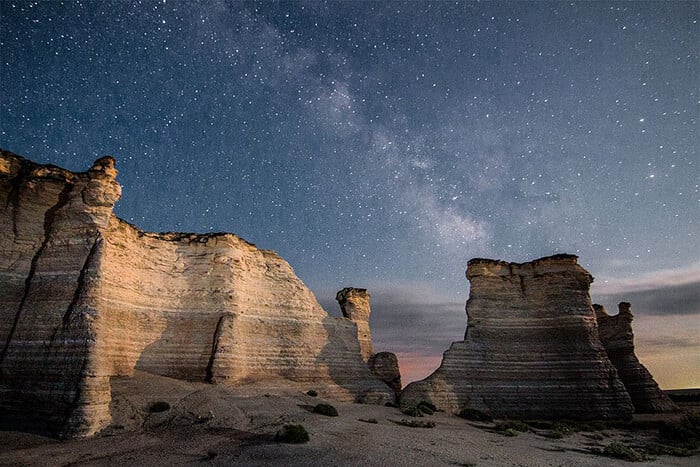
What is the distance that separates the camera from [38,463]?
10180 millimetres

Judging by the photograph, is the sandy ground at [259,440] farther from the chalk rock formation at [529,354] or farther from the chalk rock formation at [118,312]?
the chalk rock formation at [529,354]

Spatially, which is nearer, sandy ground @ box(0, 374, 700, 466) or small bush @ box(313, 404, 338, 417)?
sandy ground @ box(0, 374, 700, 466)

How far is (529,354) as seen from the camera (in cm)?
2759

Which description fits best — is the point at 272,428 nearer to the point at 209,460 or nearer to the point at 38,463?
the point at 209,460

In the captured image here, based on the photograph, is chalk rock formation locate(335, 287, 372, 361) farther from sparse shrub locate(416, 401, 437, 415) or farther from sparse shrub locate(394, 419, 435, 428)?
sparse shrub locate(394, 419, 435, 428)

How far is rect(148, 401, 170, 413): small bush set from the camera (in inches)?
615

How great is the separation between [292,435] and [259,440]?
4.17ft

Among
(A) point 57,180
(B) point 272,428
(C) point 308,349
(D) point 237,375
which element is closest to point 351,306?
(C) point 308,349

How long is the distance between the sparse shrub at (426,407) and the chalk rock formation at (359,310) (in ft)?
52.9

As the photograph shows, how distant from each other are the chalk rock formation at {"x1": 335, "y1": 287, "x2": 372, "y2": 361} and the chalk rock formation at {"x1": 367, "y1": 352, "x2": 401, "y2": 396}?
2.30m

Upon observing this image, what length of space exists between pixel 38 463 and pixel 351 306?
32205 mm

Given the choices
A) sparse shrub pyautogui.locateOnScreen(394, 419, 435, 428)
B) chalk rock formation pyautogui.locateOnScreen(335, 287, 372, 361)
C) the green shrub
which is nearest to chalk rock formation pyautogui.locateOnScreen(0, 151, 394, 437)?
the green shrub

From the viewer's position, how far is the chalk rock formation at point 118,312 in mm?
14133

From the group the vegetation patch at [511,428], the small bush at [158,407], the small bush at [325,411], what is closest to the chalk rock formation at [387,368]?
the vegetation patch at [511,428]
